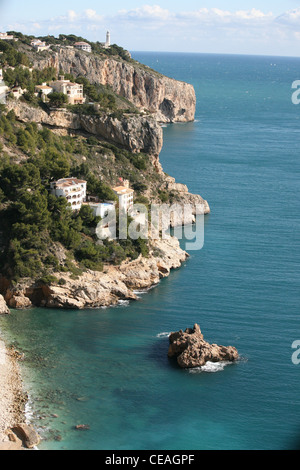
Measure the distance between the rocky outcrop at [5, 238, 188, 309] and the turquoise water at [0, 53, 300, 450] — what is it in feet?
2.64

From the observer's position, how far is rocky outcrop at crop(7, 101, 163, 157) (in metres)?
58.5

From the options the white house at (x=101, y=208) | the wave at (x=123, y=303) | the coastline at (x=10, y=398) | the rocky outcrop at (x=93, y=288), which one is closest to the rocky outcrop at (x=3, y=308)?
the rocky outcrop at (x=93, y=288)

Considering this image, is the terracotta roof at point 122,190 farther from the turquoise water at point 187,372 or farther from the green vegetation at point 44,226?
the turquoise water at point 187,372

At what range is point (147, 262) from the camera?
46.6 metres

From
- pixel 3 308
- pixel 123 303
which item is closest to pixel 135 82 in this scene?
pixel 123 303

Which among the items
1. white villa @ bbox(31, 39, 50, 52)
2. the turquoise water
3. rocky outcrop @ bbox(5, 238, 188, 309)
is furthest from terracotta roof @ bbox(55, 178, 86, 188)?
white villa @ bbox(31, 39, 50, 52)

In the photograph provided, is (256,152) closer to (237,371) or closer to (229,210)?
(229,210)

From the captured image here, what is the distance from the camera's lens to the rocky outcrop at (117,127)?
58.5 m

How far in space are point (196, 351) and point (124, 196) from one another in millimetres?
18951

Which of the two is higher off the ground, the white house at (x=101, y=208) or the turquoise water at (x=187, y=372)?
the white house at (x=101, y=208)

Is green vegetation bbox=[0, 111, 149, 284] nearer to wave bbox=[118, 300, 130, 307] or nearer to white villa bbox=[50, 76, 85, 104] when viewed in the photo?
wave bbox=[118, 300, 130, 307]

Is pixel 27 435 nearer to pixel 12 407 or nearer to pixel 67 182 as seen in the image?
pixel 12 407

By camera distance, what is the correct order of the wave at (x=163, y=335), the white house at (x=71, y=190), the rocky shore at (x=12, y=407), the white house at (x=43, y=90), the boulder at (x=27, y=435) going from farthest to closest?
the white house at (x=43, y=90) < the white house at (x=71, y=190) < the wave at (x=163, y=335) < the rocky shore at (x=12, y=407) < the boulder at (x=27, y=435)

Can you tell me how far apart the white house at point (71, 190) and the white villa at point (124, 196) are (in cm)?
307
